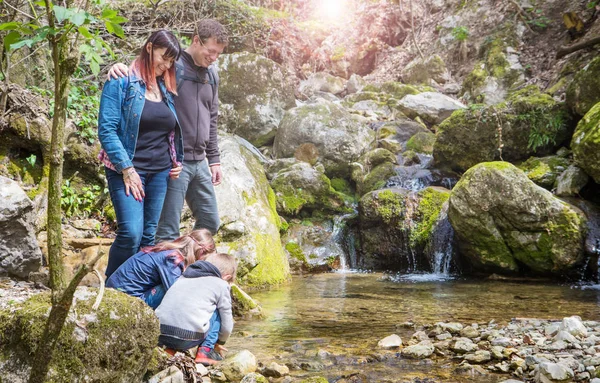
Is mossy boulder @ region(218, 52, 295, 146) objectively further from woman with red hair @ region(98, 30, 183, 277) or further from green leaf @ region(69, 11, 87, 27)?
green leaf @ region(69, 11, 87, 27)

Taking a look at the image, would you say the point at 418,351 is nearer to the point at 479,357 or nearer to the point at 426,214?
the point at 479,357

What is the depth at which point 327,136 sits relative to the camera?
11016 mm

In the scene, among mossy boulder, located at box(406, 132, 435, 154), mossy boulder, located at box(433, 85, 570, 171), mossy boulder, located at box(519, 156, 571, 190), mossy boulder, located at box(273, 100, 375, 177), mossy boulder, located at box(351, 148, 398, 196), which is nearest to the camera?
mossy boulder, located at box(519, 156, 571, 190)

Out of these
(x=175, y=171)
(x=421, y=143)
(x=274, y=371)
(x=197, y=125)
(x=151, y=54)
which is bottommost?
(x=274, y=371)

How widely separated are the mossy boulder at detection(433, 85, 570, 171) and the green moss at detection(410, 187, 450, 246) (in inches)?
62.2

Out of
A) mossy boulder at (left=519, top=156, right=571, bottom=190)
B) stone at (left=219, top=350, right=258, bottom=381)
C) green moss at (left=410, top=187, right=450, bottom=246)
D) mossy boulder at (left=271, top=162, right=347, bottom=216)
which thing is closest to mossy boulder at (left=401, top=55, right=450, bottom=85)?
mossy boulder at (left=519, top=156, right=571, bottom=190)

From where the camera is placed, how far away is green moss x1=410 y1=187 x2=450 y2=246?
844cm

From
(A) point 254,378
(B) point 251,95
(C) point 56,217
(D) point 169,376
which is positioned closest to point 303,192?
(B) point 251,95

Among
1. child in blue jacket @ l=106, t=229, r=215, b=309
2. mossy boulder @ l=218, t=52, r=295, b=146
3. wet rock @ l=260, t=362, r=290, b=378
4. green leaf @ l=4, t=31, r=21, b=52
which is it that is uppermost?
mossy boulder @ l=218, t=52, r=295, b=146

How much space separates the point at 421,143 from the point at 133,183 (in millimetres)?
9797

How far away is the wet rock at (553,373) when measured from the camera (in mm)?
2637


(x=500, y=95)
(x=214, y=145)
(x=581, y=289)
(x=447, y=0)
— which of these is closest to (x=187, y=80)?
(x=214, y=145)

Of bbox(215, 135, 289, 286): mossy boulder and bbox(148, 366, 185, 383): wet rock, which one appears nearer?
bbox(148, 366, 185, 383): wet rock

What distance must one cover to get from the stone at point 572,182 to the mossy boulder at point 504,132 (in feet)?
5.17
